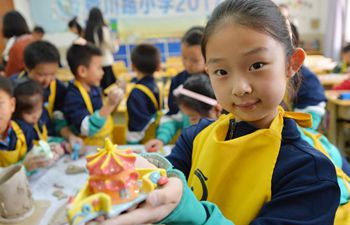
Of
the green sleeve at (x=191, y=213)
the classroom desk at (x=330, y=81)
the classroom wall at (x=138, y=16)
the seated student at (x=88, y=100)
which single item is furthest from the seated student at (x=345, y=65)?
the green sleeve at (x=191, y=213)

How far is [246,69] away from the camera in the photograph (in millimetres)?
621

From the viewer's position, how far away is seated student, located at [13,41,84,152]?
201 cm

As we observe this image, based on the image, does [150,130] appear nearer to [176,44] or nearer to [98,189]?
[98,189]

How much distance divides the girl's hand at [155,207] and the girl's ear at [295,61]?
0.39 meters

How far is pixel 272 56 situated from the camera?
0.64m

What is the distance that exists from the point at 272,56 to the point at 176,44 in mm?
6097

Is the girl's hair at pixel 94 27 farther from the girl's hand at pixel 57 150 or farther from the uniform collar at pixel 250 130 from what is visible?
the uniform collar at pixel 250 130

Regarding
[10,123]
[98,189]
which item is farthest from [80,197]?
[10,123]

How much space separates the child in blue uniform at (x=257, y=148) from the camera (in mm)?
614

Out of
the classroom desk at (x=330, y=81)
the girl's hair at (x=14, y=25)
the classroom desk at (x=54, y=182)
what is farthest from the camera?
the classroom desk at (x=330, y=81)

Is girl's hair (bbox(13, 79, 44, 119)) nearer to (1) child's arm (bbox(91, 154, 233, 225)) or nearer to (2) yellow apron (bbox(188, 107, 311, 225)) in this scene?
(2) yellow apron (bbox(188, 107, 311, 225))

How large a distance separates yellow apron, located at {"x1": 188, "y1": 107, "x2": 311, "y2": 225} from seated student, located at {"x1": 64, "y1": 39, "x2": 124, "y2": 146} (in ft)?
3.51

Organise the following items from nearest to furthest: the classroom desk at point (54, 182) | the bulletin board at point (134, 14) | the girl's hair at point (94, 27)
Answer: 1. the classroom desk at point (54, 182)
2. the girl's hair at point (94, 27)
3. the bulletin board at point (134, 14)

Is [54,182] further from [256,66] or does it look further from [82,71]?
[256,66]
